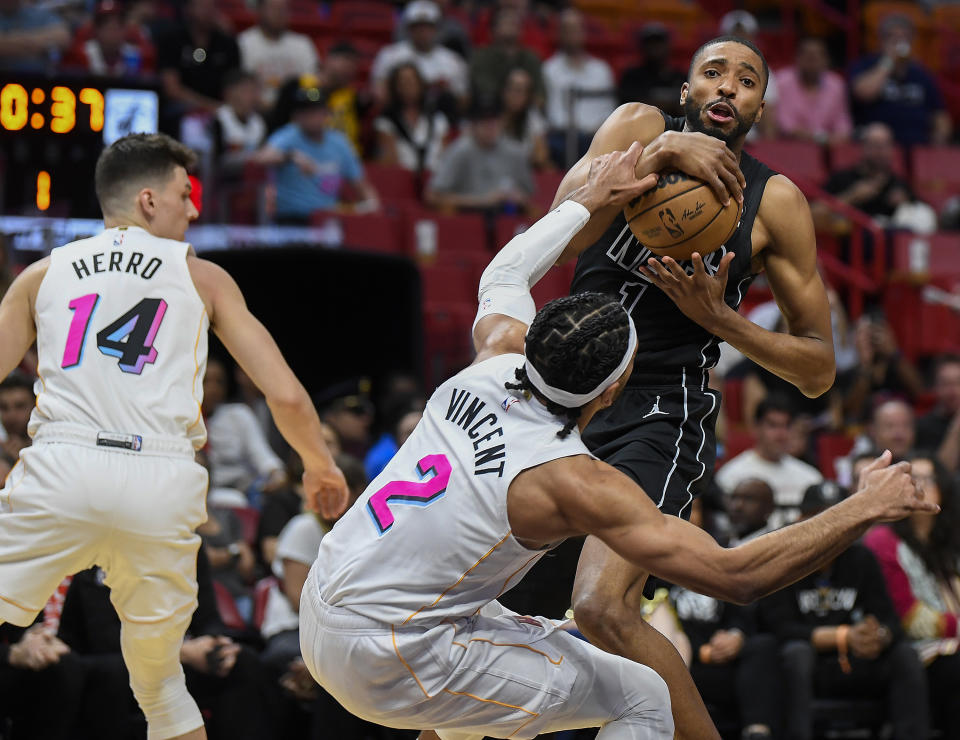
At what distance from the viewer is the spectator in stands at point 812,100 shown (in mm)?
14570

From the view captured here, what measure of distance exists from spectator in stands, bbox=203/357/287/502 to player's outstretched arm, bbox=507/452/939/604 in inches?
213

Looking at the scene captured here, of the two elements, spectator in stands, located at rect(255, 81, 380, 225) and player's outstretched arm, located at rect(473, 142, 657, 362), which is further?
spectator in stands, located at rect(255, 81, 380, 225)

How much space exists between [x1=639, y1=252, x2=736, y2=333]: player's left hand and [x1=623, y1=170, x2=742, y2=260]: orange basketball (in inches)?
2.4

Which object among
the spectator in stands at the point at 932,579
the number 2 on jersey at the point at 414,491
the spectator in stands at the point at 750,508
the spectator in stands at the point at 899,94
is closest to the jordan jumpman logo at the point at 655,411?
the number 2 on jersey at the point at 414,491

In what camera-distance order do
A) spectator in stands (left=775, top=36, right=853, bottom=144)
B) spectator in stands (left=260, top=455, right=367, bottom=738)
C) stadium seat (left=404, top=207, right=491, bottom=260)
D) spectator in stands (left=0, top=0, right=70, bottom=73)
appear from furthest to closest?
spectator in stands (left=775, top=36, right=853, bottom=144) → stadium seat (left=404, top=207, right=491, bottom=260) → spectator in stands (left=0, top=0, right=70, bottom=73) → spectator in stands (left=260, top=455, right=367, bottom=738)

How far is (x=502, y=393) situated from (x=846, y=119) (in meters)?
11.7

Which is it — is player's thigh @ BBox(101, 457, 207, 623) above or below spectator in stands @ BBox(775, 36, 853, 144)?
below

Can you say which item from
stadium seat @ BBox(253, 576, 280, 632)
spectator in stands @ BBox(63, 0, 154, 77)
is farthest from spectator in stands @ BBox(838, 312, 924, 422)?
spectator in stands @ BBox(63, 0, 154, 77)

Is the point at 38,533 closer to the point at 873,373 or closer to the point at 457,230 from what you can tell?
the point at 457,230

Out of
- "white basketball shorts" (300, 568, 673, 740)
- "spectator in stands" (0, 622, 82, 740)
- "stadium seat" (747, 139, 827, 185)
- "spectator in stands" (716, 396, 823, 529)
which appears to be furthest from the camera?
"stadium seat" (747, 139, 827, 185)

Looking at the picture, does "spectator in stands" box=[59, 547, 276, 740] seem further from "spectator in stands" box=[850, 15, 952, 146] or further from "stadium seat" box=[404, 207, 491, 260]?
"spectator in stands" box=[850, 15, 952, 146]

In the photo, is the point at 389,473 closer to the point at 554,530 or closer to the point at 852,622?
the point at 554,530

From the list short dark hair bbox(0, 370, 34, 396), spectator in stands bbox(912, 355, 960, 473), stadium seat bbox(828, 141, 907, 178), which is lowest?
spectator in stands bbox(912, 355, 960, 473)

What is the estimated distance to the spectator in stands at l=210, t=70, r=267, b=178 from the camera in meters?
11.5
